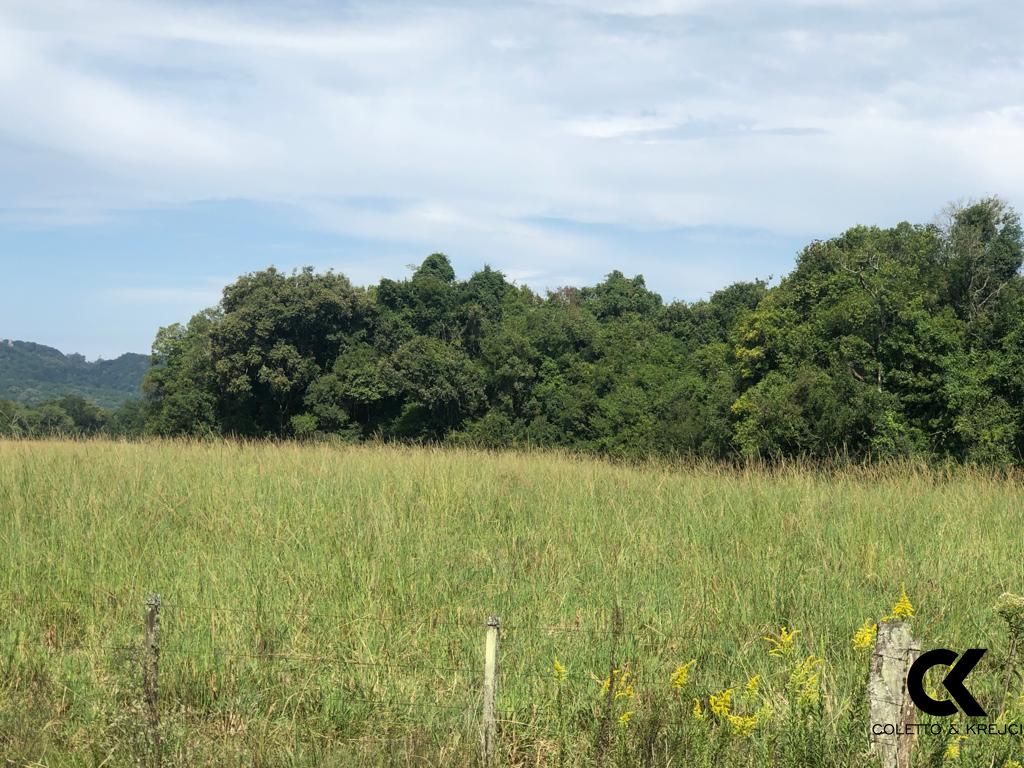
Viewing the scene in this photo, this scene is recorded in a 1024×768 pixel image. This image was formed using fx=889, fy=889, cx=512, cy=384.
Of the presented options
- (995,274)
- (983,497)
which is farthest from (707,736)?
(995,274)

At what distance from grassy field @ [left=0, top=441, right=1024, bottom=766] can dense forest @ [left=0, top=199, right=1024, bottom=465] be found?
397 inches

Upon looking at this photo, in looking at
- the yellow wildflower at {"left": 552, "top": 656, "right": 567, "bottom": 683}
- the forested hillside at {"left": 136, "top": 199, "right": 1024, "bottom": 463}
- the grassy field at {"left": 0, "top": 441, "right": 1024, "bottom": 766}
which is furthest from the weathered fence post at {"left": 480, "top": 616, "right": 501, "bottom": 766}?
the forested hillside at {"left": 136, "top": 199, "right": 1024, "bottom": 463}

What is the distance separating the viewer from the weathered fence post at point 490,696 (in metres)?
3.53

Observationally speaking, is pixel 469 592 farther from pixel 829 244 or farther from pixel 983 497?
pixel 829 244

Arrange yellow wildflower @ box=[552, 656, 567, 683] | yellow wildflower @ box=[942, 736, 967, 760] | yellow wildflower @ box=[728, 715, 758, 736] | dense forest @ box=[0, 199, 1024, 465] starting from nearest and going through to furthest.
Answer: yellow wildflower @ box=[942, 736, 967, 760]
yellow wildflower @ box=[728, 715, 758, 736]
yellow wildflower @ box=[552, 656, 567, 683]
dense forest @ box=[0, 199, 1024, 465]

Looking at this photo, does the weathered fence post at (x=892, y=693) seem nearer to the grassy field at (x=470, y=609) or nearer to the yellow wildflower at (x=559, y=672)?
the grassy field at (x=470, y=609)

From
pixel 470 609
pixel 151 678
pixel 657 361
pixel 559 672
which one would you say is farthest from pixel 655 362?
pixel 151 678

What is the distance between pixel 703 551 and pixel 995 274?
19.5 meters

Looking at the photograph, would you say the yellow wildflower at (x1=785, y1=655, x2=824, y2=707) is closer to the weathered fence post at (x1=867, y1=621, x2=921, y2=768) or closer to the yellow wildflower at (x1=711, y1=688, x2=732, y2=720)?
the yellow wildflower at (x1=711, y1=688, x2=732, y2=720)

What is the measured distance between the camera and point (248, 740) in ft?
12.4

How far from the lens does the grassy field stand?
3.75 metres

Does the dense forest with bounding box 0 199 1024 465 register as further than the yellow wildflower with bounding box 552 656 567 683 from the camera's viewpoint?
Yes

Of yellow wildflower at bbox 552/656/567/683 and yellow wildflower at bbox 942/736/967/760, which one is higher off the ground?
yellow wildflower at bbox 942/736/967/760

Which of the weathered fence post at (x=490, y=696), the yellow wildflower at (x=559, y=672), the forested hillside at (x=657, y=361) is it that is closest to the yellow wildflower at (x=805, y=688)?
the yellow wildflower at (x=559, y=672)
